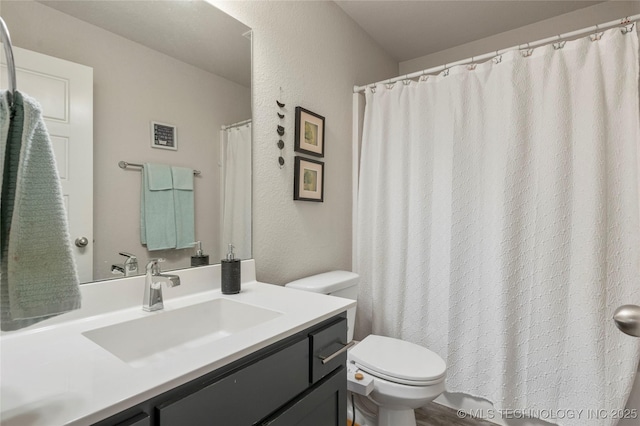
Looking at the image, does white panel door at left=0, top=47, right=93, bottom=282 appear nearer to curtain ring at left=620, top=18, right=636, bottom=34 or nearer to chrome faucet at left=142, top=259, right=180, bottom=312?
chrome faucet at left=142, top=259, right=180, bottom=312

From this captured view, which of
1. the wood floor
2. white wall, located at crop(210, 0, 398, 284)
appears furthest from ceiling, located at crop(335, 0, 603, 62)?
the wood floor

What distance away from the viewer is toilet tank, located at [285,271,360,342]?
1.58m

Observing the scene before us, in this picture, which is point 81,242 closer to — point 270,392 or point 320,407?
point 270,392

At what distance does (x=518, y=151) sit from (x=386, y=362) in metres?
1.23

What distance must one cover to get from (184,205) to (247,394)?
762 millimetres

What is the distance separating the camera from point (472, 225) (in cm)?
180

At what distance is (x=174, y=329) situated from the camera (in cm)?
103

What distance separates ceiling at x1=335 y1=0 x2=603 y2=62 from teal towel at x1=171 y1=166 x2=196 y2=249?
151 centimetres

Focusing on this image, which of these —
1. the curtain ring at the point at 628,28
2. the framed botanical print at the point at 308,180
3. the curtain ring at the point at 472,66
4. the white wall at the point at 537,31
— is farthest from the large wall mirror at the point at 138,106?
the white wall at the point at 537,31

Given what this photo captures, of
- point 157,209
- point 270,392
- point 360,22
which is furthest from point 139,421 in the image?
point 360,22

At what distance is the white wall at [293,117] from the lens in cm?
152

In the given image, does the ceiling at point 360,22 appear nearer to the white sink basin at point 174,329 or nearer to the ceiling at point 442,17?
the ceiling at point 442,17

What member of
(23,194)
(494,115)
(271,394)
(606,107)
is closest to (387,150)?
(494,115)

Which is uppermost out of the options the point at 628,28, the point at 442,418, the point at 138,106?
the point at 628,28
